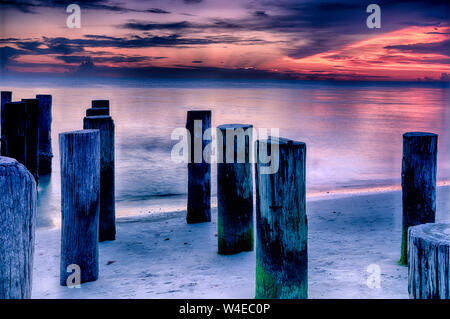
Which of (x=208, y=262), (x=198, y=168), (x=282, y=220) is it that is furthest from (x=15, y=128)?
(x=282, y=220)

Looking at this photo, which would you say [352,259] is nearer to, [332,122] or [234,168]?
[234,168]

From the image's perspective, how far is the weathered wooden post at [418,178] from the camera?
440cm

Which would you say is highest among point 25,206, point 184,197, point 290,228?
point 25,206

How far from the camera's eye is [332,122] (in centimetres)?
2792

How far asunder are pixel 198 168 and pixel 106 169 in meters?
1.24

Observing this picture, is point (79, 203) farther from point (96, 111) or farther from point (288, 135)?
point (288, 135)

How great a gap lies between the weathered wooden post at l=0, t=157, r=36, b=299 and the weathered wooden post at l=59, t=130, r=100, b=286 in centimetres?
225

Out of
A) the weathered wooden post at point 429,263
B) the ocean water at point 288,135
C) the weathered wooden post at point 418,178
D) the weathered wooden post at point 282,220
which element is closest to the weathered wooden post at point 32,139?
the ocean water at point 288,135

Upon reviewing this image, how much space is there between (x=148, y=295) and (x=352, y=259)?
84.2 inches

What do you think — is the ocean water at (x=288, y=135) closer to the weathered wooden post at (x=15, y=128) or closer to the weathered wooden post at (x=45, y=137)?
the weathered wooden post at (x=45, y=137)

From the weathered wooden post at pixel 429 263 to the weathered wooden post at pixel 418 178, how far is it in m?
2.32

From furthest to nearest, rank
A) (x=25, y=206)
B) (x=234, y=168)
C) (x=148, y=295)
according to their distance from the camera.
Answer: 1. (x=234, y=168)
2. (x=148, y=295)
3. (x=25, y=206)
